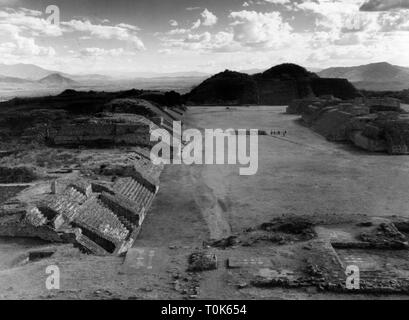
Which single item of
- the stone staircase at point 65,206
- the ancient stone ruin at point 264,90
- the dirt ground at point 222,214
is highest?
the ancient stone ruin at point 264,90

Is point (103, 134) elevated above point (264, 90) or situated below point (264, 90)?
below

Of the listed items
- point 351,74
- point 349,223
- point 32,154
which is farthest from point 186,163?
point 351,74

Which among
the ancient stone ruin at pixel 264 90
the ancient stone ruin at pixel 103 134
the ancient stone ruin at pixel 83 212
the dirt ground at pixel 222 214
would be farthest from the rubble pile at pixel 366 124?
the ancient stone ruin at pixel 264 90

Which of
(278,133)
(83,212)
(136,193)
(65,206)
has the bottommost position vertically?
(136,193)

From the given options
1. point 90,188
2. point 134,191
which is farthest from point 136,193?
point 90,188

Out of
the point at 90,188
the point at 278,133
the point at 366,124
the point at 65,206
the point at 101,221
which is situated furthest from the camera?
the point at 278,133

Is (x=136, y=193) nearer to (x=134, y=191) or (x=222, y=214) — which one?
(x=134, y=191)

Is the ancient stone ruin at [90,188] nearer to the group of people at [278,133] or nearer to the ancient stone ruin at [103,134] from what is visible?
the ancient stone ruin at [103,134]
